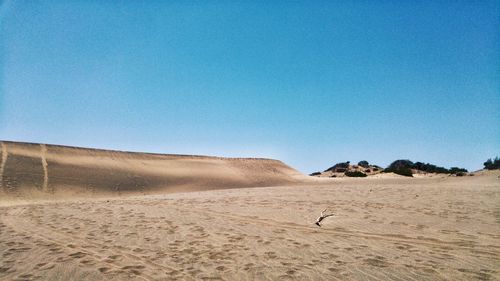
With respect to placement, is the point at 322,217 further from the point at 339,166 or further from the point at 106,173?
the point at 339,166

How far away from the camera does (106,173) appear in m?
32.9

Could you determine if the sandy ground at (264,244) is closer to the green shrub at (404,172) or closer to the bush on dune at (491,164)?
the green shrub at (404,172)

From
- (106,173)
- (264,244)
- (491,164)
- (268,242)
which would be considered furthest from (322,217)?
(491,164)

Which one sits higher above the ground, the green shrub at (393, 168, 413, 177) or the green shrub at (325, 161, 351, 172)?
the green shrub at (325, 161, 351, 172)

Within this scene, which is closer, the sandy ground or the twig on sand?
the sandy ground

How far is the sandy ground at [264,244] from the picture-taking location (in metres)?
5.55

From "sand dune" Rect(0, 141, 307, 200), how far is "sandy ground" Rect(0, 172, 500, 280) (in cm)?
1595

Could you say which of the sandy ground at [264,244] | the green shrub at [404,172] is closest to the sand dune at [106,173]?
the green shrub at [404,172]

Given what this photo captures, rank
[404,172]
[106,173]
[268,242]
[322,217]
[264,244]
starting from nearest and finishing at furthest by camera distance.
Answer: [264,244] < [268,242] < [322,217] < [106,173] < [404,172]

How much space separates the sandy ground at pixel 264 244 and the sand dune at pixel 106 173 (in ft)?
52.3

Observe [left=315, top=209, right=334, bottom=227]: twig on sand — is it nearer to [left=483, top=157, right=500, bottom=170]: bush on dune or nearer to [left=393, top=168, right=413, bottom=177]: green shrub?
[left=393, top=168, right=413, bottom=177]: green shrub

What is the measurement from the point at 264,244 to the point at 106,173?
2904cm

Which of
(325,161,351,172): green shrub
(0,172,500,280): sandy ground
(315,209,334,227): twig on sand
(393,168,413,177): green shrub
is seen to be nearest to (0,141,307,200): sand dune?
(325,161,351,172): green shrub

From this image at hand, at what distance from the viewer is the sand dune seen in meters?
26.5
